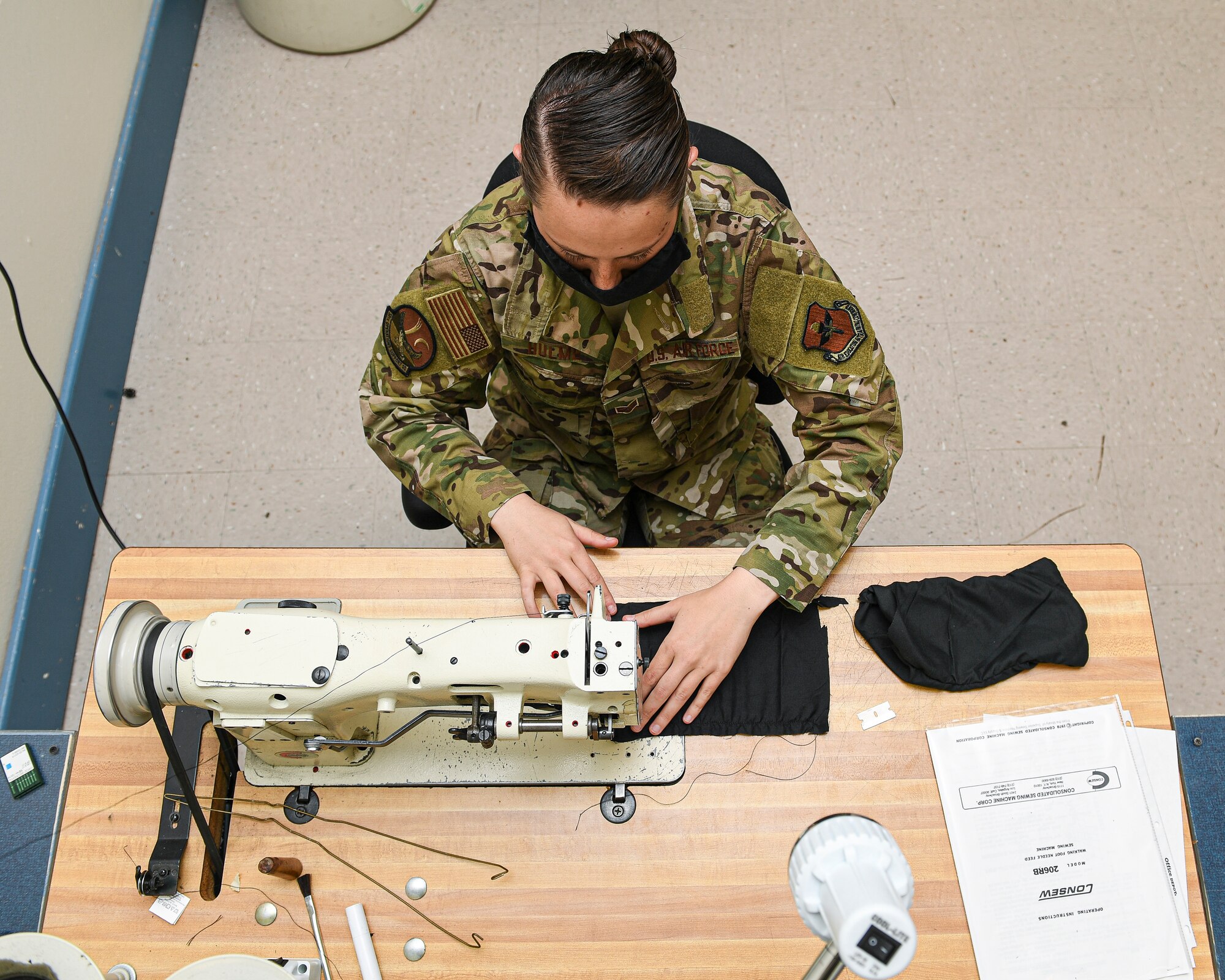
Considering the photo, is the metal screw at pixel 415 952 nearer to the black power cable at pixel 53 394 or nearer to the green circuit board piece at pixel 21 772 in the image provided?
the green circuit board piece at pixel 21 772

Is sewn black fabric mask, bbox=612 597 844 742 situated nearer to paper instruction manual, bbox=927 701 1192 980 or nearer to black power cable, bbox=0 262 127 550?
paper instruction manual, bbox=927 701 1192 980

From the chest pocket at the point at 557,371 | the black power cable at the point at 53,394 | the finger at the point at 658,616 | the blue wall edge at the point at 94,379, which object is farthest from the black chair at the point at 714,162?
the blue wall edge at the point at 94,379

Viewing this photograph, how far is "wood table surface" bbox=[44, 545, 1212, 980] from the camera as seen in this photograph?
1.11m

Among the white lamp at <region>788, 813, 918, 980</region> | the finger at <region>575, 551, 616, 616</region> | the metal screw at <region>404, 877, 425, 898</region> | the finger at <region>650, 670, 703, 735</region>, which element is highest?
the finger at <region>575, 551, 616, 616</region>

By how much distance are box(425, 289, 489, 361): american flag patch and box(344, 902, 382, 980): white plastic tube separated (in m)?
0.74

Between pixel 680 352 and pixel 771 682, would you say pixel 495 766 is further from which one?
pixel 680 352

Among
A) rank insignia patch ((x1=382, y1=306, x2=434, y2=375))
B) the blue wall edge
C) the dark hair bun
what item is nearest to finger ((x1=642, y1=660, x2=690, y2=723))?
rank insignia patch ((x1=382, y1=306, x2=434, y2=375))

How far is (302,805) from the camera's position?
119cm

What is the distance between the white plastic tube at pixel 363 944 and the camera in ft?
3.59

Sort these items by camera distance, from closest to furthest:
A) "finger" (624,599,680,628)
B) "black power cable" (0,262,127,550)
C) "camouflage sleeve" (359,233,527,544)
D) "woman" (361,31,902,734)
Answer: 1. "woman" (361,31,902,734)
2. "finger" (624,599,680,628)
3. "camouflage sleeve" (359,233,527,544)
4. "black power cable" (0,262,127,550)

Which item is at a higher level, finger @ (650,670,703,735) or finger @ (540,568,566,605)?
finger @ (540,568,566,605)

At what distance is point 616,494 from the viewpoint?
161cm

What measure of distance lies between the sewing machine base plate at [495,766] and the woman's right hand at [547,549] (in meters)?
0.18

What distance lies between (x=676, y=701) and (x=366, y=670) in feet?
1.30
